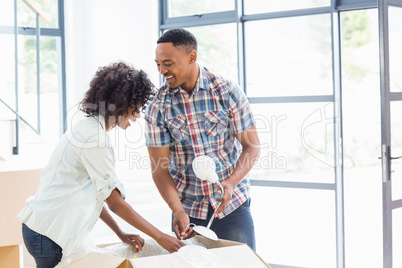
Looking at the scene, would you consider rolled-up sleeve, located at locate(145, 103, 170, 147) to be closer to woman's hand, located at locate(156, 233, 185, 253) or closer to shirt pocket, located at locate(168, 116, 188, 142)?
shirt pocket, located at locate(168, 116, 188, 142)

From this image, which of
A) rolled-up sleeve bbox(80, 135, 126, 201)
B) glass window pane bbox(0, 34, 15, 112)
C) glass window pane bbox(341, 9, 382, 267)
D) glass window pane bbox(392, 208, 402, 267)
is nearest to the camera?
rolled-up sleeve bbox(80, 135, 126, 201)

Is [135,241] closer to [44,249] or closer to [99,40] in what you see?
[44,249]

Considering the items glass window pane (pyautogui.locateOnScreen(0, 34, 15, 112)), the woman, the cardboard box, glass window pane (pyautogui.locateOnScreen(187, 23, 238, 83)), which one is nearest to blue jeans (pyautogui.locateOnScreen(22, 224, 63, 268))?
the woman

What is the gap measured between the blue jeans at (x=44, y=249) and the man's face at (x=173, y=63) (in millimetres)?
705

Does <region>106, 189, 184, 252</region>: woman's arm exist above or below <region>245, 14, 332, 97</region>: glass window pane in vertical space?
below

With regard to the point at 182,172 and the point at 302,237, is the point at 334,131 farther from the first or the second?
the point at 182,172

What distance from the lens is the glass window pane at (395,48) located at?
2711 mm

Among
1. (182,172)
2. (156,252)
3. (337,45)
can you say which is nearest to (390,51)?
(337,45)

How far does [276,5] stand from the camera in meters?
3.55

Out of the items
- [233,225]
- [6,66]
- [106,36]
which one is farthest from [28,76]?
[233,225]

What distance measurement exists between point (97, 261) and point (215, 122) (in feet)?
2.42

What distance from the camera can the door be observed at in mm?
2666

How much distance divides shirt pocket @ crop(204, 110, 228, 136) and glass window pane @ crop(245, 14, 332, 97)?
5.68 ft

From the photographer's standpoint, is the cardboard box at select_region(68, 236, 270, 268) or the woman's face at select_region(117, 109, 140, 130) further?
the woman's face at select_region(117, 109, 140, 130)
